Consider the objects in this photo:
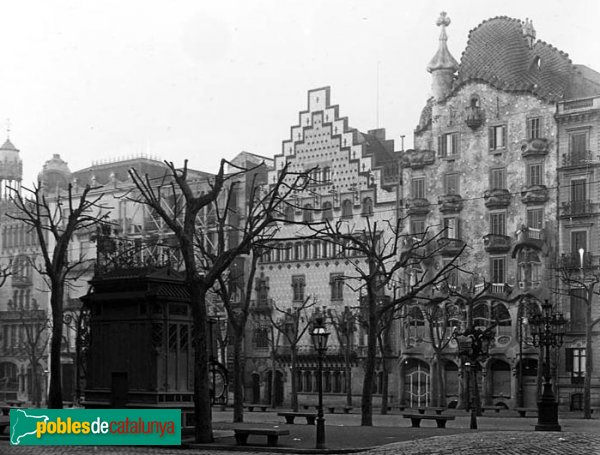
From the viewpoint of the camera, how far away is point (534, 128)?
61.8 meters

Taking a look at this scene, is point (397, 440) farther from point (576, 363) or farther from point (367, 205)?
point (367, 205)

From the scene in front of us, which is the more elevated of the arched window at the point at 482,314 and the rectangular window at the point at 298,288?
the rectangular window at the point at 298,288

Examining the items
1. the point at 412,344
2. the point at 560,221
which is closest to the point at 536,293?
the point at 560,221

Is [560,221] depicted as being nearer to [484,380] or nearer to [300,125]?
[484,380]

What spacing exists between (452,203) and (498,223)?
322cm

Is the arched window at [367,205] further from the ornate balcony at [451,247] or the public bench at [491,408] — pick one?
the public bench at [491,408]

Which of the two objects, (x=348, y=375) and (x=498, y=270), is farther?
(x=348, y=375)

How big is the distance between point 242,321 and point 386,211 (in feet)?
88.0

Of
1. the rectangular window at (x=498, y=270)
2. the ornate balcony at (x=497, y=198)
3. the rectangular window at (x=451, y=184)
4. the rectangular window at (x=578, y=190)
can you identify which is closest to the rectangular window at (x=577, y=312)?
the rectangular window at (x=498, y=270)

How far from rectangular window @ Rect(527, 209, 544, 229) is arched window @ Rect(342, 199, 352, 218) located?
1187 cm

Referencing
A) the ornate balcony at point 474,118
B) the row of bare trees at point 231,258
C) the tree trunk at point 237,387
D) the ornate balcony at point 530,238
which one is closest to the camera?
the row of bare trees at point 231,258

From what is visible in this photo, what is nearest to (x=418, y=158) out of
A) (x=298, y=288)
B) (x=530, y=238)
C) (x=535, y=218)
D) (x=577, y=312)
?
(x=535, y=218)

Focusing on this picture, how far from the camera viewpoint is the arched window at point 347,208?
6844cm

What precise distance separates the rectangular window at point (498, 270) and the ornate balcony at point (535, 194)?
3.68m
